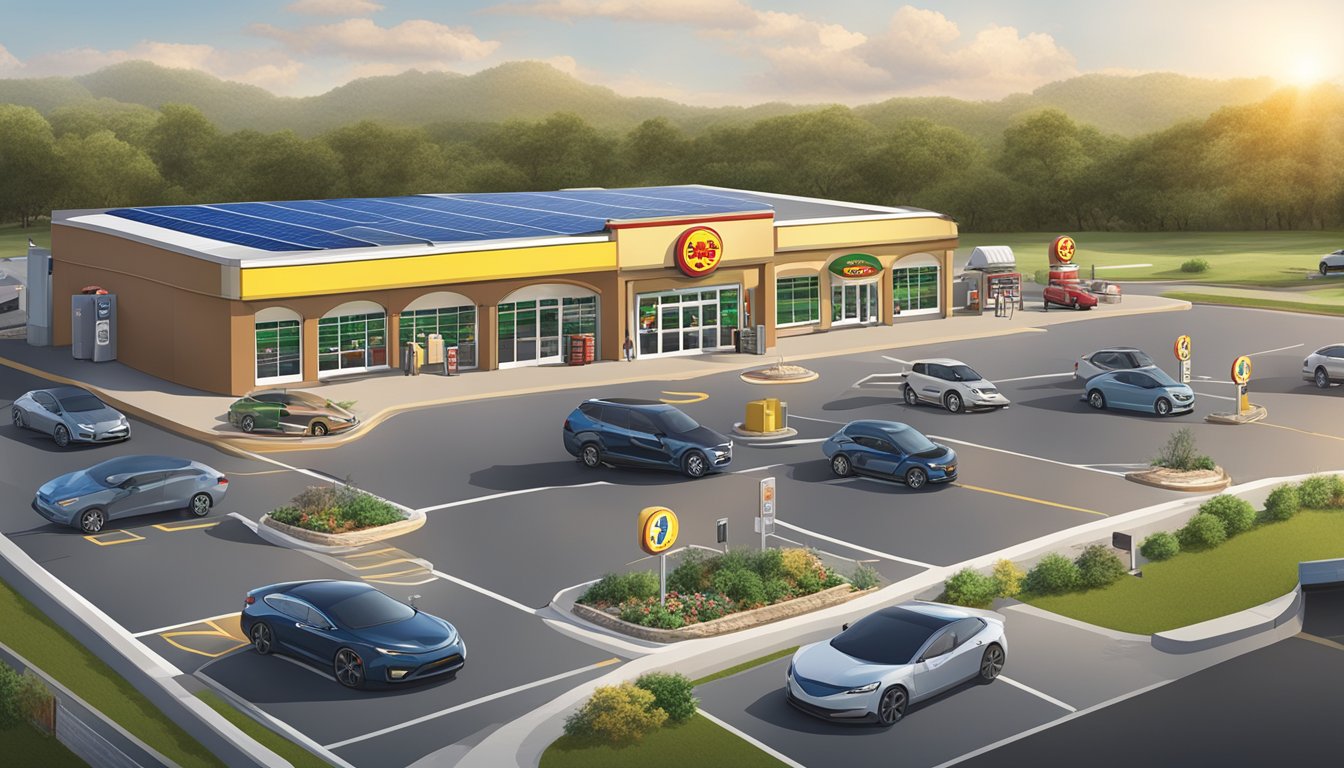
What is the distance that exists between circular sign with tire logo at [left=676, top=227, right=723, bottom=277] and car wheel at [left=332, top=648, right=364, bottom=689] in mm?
36405

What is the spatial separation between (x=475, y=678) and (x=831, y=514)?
41.7 ft

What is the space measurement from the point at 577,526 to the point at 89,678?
40.0 ft

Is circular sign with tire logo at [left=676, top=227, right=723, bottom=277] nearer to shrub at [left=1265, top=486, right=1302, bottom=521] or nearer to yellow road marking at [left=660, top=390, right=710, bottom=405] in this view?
yellow road marking at [left=660, top=390, right=710, bottom=405]

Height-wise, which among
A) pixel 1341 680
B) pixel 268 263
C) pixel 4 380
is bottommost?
pixel 1341 680

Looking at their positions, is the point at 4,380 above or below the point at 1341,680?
above

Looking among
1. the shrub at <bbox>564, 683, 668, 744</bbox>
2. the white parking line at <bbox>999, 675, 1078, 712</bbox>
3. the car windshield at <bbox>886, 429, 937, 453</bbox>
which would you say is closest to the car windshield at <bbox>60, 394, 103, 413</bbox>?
the car windshield at <bbox>886, 429, 937, 453</bbox>

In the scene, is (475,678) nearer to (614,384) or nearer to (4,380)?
(614,384)

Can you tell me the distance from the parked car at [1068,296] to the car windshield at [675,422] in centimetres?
3992

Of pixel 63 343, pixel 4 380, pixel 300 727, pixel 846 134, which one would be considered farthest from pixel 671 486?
pixel 846 134

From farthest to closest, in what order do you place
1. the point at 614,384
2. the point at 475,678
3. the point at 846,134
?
the point at 846,134 → the point at 614,384 → the point at 475,678

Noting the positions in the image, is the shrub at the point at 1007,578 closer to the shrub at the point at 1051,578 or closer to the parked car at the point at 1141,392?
the shrub at the point at 1051,578

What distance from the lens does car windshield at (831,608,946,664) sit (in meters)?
23.1

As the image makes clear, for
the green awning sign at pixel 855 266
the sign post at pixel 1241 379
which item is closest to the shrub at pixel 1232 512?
the sign post at pixel 1241 379

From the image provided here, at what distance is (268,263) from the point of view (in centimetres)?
4900
